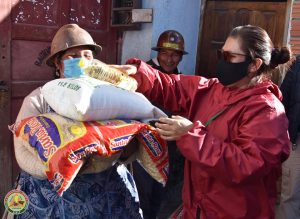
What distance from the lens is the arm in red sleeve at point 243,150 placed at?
1.67 meters

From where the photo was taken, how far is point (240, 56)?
1.96 meters

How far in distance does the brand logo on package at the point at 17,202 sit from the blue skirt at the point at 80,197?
3cm

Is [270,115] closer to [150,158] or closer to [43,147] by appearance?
[150,158]

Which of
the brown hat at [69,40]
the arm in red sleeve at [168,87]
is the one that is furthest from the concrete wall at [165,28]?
the brown hat at [69,40]

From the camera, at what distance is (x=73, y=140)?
173 centimetres

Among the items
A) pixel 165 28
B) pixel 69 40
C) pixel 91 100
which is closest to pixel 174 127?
pixel 91 100

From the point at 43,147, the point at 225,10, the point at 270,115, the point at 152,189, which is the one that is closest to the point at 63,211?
the point at 43,147

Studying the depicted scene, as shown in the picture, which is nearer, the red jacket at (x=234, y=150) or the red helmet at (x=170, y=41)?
the red jacket at (x=234, y=150)

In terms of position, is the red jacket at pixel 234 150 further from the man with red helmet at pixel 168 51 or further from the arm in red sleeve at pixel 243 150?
the man with red helmet at pixel 168 51

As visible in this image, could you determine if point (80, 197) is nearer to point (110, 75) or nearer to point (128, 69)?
point (110, 75)

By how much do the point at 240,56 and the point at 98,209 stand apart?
1.17 m

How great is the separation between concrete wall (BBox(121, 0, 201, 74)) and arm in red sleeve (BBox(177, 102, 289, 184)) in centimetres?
243

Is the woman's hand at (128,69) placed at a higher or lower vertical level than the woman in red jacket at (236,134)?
higher

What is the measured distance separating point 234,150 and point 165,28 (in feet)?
8.61
